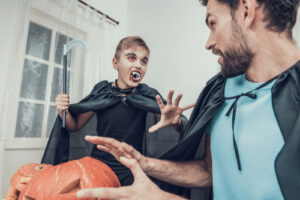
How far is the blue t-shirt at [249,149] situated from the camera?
1.99 ft

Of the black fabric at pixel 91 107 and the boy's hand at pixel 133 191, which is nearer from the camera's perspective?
the boy's hand at pixel 133 191

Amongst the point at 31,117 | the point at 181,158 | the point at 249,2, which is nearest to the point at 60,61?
the point at 31,117

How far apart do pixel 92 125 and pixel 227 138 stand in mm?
907

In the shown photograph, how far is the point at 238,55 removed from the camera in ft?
2.44

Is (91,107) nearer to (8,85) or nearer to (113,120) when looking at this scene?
(113,120)

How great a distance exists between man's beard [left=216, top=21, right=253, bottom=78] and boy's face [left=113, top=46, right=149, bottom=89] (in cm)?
69

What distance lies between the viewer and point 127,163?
61 cm

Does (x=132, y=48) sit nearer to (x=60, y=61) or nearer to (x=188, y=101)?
(x=60, y=61)

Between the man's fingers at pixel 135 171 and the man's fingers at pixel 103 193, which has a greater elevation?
the man's fingers at pixel 135 171

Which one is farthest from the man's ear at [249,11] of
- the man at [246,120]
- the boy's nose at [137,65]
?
the boy's nose at [137,65]

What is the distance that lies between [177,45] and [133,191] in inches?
72.7

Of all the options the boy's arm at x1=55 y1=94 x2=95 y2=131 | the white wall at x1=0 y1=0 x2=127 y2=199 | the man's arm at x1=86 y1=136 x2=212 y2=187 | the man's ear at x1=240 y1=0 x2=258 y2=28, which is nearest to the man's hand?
the man's arm at x1=86 y1=136 x2=212 y2=187

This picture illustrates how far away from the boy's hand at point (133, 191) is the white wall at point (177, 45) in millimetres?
1501

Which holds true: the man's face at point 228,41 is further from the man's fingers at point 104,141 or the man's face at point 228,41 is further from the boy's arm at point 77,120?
the boy's arm at point 77,120
